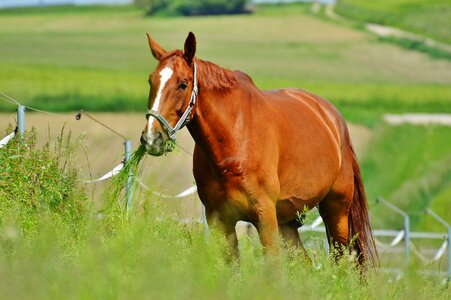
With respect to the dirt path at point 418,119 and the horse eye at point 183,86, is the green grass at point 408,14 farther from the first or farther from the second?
the horse eye at point 183,86

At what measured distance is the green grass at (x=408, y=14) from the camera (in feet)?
231

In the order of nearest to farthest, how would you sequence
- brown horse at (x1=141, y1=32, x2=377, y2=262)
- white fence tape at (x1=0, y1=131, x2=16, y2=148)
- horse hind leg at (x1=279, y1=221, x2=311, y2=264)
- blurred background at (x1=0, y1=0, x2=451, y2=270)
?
1. brown horse at (x1=141, y1=32, x2=377, y2=262)
2. white fence tape at (x1=0, y1=131, x2=16, y2=148)
3. horse hind leg at (x1=279, y1=221, x2=311, y2=264)
4. blurred background at (x1=0, y1=0, x2=451, y2=270)

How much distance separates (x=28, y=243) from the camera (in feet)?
21.3

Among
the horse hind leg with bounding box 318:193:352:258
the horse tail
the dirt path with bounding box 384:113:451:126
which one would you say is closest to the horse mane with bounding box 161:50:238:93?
the horse hind leg with bounding box 318:193:352:258

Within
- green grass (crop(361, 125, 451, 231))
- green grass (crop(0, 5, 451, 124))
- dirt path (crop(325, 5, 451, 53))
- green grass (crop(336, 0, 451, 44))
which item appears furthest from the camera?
green grass (crop(336, 0, 451, 44))

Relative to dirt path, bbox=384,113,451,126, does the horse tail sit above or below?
above

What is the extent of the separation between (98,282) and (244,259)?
206 centimetres

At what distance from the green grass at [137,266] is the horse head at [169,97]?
0.48 meters

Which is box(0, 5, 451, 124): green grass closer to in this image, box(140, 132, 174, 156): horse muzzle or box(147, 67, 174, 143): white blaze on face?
box(147, 67, 174, 143): white blaze on face

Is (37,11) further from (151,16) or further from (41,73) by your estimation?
(41,73)

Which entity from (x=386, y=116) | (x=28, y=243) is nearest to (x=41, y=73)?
(x=386, y=116)

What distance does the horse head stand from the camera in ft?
25.5

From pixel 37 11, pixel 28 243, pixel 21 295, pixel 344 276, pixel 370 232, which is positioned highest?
pixel 21 295

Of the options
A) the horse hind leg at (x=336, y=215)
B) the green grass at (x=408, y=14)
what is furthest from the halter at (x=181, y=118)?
the green grass at (x=408, y=14)
